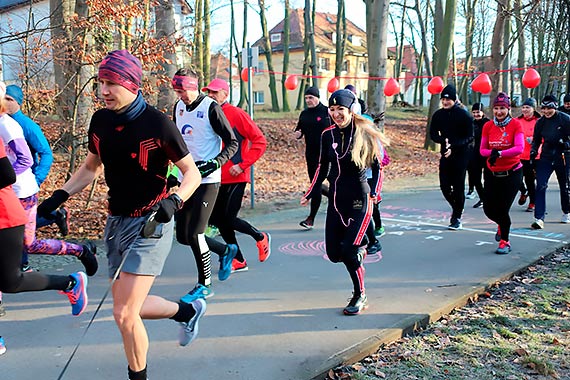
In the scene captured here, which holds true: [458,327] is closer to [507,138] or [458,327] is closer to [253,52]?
[507,138]

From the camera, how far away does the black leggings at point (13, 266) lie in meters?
3.46

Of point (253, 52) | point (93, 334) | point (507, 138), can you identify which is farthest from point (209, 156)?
point (253, 52)

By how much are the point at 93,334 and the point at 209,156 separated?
1.81m

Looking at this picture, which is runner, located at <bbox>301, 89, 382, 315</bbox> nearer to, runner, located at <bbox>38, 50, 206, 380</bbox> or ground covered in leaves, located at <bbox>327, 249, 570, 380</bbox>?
ground covered in leaves, located at <bbox>327, 249, 570, 380</bbox>

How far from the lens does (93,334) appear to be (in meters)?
4.23

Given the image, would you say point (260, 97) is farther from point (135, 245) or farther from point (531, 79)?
point (135, 245)

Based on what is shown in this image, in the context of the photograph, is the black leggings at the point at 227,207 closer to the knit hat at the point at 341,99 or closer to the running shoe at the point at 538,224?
the knit hat at the point at 341,99

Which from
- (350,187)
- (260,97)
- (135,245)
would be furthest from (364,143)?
(260,97)

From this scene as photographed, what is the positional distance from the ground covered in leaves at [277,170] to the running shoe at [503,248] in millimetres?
4514

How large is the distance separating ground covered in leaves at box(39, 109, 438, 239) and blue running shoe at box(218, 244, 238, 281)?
280 centimetres

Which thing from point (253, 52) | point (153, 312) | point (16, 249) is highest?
point (253, 52)

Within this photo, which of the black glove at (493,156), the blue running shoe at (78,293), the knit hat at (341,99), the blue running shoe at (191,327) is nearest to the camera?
the blue running shoe at (191,327)

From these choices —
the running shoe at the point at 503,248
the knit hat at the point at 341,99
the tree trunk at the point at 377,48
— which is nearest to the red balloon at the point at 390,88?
the tree trunk at the point at 377,48

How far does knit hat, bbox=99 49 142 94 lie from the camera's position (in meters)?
3.02
